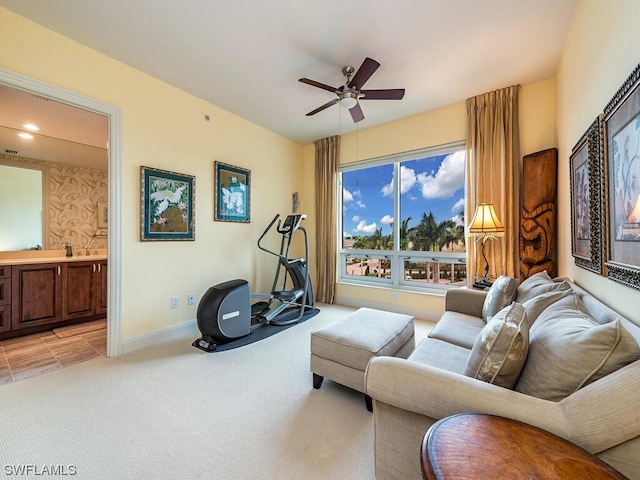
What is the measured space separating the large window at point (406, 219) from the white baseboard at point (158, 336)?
2517 millimetres

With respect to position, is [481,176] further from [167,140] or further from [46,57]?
[46,57]

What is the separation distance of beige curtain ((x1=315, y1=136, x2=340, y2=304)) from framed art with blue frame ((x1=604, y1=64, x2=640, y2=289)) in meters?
3.43

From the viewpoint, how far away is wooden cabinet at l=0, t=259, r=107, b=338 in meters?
3.04

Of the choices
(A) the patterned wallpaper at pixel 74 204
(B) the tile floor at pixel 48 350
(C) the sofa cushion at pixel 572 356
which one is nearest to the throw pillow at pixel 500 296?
(C) the sofa cushion at pixel 572 356

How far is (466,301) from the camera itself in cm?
254

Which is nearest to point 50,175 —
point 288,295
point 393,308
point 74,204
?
point 74,204

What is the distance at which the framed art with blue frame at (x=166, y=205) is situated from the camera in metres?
2.83

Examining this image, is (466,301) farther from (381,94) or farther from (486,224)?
(381,94)

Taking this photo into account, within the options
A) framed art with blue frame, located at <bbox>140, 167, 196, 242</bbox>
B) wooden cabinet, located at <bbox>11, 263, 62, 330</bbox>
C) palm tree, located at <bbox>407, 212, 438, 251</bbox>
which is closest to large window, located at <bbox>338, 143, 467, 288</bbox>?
palm tree, located at <bbox>407, 212, 438, 251</bbox>

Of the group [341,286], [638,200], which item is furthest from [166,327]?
[638,200]

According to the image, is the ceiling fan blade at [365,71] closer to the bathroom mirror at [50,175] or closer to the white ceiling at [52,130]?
the white ceiling at [52,130]

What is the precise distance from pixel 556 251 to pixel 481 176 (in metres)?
1.13

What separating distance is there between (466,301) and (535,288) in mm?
649

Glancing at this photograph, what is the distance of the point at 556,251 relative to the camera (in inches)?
111
